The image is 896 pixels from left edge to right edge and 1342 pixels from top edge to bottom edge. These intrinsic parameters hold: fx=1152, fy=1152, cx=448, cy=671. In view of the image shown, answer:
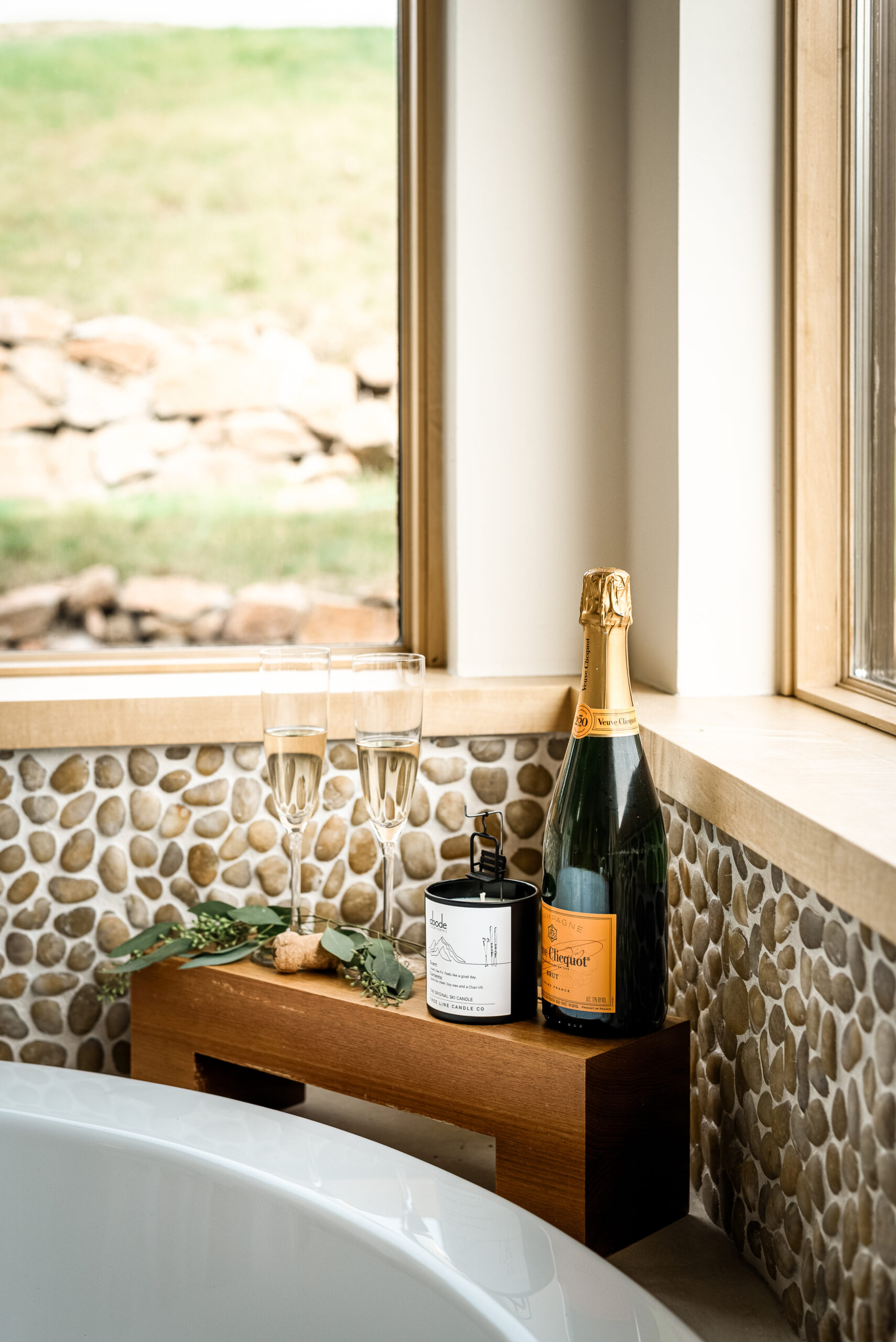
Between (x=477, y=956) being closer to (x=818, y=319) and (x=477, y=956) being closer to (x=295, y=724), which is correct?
(x=295, y=724)

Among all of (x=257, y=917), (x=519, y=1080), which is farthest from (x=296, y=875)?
(x=519, y=1080)

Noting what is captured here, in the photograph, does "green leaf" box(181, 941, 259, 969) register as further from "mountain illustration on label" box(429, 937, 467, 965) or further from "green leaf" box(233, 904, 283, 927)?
"mountain illustration on label" box(429, 937, 467, 965)

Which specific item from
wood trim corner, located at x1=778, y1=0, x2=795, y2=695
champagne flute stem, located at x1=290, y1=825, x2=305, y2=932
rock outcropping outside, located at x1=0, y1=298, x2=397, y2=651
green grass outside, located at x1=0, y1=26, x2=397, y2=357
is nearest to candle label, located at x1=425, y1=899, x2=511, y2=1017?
champagne flute stem, located at x1=290, y1=825, x2=305, y2=932

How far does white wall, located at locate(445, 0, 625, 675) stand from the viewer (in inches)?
52.4

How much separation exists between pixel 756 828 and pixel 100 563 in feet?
3.10

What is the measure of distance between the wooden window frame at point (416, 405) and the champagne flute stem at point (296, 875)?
0.35 metres

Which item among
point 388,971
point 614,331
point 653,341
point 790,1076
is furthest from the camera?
point 614,331

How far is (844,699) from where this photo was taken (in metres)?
1.11

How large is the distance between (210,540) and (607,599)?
2.38ft

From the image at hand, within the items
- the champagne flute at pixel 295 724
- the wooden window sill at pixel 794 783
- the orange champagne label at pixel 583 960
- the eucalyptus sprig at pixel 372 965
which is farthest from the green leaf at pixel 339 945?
the wooden window sill at pixel 794 783

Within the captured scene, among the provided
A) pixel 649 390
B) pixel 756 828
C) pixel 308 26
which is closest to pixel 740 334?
pixel 649 390

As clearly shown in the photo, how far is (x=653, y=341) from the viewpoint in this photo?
1271mm

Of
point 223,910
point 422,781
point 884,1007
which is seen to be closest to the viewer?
point 884,1007

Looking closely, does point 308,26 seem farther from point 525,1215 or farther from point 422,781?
point 525,1215
